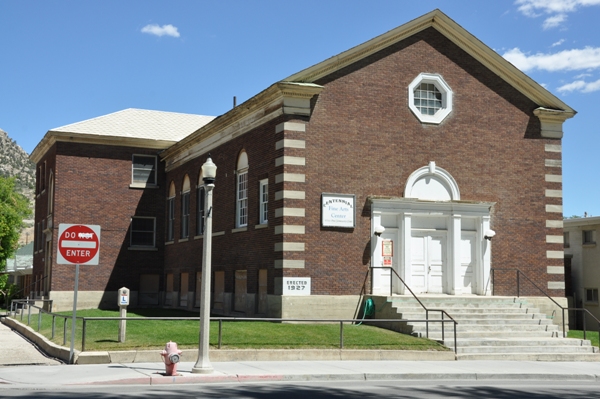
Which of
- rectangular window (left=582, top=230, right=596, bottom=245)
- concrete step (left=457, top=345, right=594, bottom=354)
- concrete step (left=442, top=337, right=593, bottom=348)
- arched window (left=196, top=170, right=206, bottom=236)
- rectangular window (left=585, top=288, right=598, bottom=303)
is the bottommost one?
concrete step (left=457, top=345, right=594, bottom=354)

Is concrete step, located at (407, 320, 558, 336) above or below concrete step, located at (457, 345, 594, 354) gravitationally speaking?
above

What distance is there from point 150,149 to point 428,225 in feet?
60.0

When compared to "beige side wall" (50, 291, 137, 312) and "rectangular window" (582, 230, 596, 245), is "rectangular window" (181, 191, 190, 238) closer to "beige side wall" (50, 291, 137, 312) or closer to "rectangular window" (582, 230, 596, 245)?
"beige side wall" (50, 291, 137, 312)

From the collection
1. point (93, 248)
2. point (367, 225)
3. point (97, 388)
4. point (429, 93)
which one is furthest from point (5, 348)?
point (429, 93)

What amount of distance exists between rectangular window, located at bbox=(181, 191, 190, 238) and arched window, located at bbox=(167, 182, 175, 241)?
5.98 ft

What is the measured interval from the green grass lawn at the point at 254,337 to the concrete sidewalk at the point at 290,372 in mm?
1111

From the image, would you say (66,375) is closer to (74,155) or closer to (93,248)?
(93,248)

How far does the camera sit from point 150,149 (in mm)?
40438

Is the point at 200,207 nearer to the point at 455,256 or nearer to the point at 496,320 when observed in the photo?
the point at 455,256

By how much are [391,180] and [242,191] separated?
6.14 meters

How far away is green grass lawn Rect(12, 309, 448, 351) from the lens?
19469 millimetres

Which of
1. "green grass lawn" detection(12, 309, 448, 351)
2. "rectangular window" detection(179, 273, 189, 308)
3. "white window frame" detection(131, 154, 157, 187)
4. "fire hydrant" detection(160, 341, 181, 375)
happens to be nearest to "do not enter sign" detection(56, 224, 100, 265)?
"green grass lawn" detection(12, 309, 448, 351)

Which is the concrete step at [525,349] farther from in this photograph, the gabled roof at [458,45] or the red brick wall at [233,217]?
the gabled roof at [458,45]

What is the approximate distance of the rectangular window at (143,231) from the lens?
40.1 m
